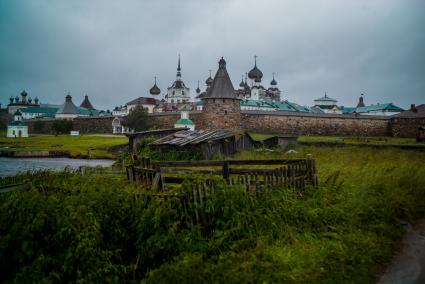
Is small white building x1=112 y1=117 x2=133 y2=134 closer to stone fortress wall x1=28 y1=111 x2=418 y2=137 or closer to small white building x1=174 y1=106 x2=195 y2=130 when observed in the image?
small white building x1=174 y1=106 x2=195 y2=130

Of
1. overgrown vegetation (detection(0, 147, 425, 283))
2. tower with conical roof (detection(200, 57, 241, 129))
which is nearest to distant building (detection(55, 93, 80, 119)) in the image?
tower with conical roof (detection(200, 57, 241, 129))

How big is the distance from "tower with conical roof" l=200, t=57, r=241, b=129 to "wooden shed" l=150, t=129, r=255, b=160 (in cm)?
1482

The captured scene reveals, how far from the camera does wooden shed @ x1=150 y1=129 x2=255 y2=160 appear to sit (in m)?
15.9

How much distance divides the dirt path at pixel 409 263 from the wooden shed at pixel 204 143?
9.68 metres

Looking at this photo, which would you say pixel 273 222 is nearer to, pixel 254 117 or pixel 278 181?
pixel 278 181

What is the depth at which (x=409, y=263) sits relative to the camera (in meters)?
6.16

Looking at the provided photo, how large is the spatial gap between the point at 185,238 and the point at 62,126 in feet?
206

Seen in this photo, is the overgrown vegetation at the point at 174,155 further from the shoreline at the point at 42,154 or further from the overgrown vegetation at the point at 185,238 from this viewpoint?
the shoreline at the point at 42,154

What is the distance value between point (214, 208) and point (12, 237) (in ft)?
10.9

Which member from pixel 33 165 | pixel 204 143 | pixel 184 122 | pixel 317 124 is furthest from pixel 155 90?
pixel 204 143

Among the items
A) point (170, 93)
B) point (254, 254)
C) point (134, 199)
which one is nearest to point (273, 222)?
point (254, 254)

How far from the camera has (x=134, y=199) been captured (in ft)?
22.4

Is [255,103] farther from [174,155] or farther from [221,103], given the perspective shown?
[174,155]

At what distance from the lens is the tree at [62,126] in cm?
6275
